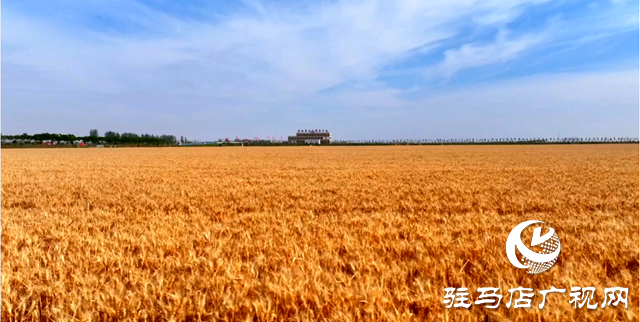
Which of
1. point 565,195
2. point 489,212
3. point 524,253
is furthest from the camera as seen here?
point 565,195

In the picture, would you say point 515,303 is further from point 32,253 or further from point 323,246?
point 32,253

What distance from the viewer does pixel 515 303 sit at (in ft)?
9.36

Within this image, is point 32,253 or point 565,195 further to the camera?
point 565,195

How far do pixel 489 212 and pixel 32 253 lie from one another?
24.2 ft

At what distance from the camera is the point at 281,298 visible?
2908mm

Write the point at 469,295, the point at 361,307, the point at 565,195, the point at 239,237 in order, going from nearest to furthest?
the point at 361,307 < the point at 469,295 < the point at 239,237 < the point at 565,195

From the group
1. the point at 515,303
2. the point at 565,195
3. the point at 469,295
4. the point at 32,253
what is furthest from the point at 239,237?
the point at 565,195

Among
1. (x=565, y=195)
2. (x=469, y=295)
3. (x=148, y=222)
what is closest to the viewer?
(x=469, y=295)

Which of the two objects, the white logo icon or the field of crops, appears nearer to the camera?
the field of crops

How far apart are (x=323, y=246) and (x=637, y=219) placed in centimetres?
585

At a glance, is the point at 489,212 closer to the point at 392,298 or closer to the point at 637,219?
the point at 637,219

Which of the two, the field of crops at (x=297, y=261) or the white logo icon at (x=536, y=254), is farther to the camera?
the white logo icon at (x=536, y=254)

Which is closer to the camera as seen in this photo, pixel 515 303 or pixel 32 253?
pixel 515 303

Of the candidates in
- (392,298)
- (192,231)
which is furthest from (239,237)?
(392,298)
